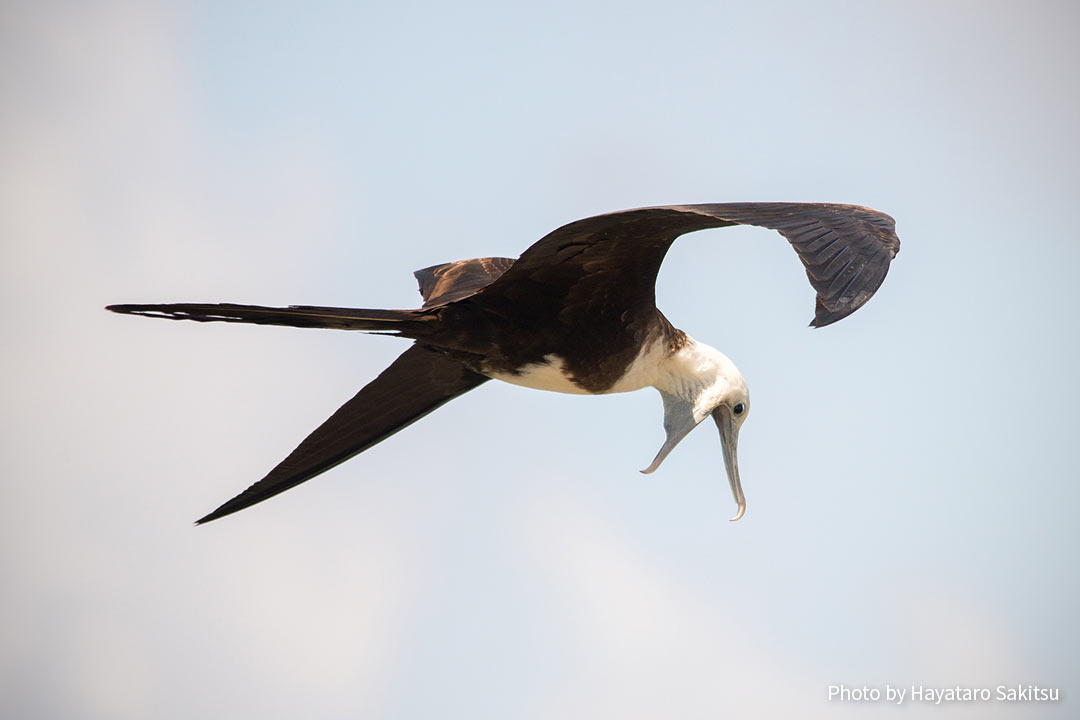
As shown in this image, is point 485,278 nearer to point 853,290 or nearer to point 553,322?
point 553,322

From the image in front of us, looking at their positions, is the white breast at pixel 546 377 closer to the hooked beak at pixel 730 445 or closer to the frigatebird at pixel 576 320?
the frigatebird at pixel 576 320

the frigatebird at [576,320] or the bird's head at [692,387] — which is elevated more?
the frigatebird at [576,320]

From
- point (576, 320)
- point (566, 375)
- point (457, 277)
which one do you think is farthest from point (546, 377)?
point (457, 277)

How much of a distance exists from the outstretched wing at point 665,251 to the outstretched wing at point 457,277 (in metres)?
0.40

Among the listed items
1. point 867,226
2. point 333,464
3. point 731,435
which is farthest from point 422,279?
point 867,226

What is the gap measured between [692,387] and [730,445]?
497 mm

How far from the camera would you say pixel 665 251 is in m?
5.02

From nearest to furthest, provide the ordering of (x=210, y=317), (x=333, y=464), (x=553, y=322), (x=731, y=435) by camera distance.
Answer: (x=210, y=317), (x=553, y=322), (x=333, y=464), (x=731, y=435)

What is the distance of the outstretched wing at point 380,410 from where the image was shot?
5539mm

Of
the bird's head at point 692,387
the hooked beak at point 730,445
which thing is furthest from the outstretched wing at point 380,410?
the hooked beak at point 730,445

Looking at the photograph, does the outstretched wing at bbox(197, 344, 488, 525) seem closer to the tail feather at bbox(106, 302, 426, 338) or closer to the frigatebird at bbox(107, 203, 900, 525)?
the frigatebird at bbox(107, 203, 900, 525)

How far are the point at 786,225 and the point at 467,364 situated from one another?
1734 millimetres

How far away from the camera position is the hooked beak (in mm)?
6203

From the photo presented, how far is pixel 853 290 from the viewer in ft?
13.3
